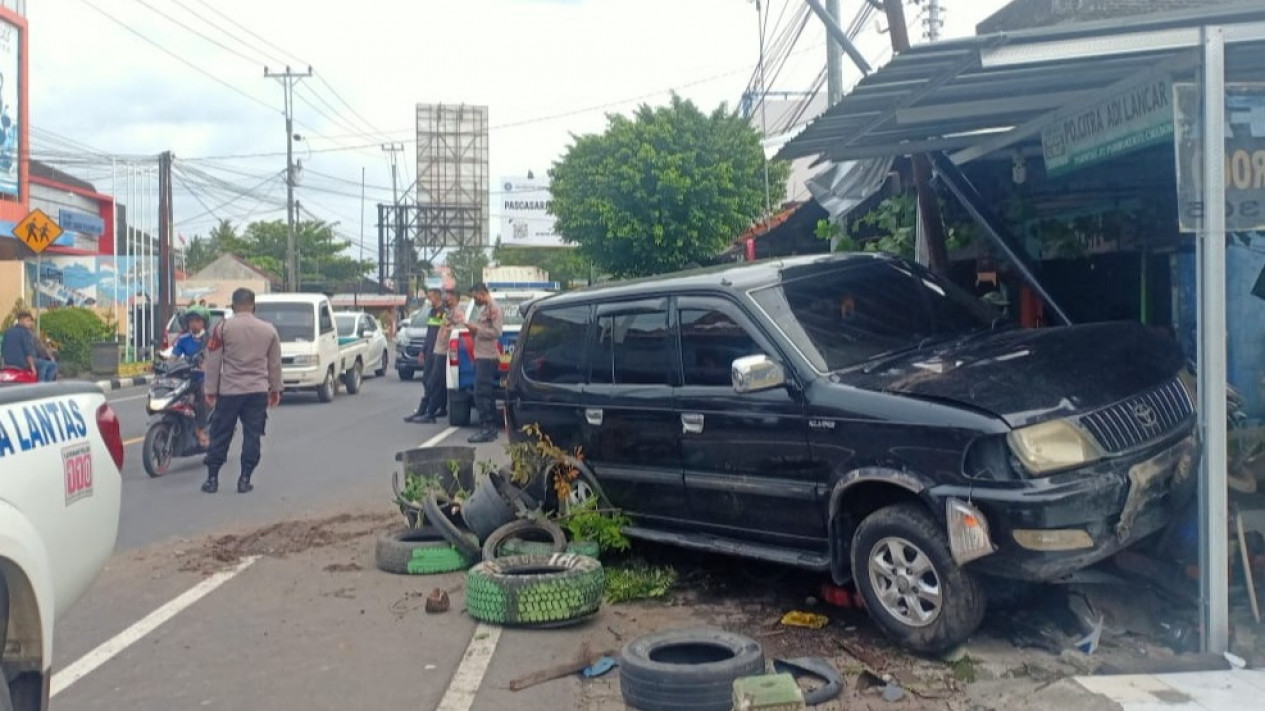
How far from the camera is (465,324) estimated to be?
14.8 meters

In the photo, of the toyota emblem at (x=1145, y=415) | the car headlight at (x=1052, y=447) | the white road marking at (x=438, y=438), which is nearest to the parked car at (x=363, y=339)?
the white road marking at (x=438, y=438)

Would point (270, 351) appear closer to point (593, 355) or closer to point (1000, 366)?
point (593, 355)

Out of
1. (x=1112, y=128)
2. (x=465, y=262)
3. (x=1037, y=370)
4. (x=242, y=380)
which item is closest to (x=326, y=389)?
(x=242, y=380)

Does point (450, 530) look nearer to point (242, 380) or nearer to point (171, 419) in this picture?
point (242, 380)

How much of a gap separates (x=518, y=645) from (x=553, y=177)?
73.9 feet

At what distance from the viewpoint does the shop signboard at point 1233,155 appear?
17.8 feet

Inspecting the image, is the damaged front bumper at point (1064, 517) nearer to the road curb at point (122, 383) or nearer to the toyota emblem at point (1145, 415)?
the toyota emblem at point (1145, 415)

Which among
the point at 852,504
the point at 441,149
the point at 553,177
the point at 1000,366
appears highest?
the point at 441,149

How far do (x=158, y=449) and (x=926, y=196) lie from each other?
26.8 ft

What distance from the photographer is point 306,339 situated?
20188mm

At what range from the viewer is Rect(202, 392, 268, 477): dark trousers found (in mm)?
10859

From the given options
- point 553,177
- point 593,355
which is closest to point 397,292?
point 553,177

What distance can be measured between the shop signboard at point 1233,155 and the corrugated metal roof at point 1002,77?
0.23m

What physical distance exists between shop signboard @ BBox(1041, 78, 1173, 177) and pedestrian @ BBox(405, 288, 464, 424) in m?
9.41
